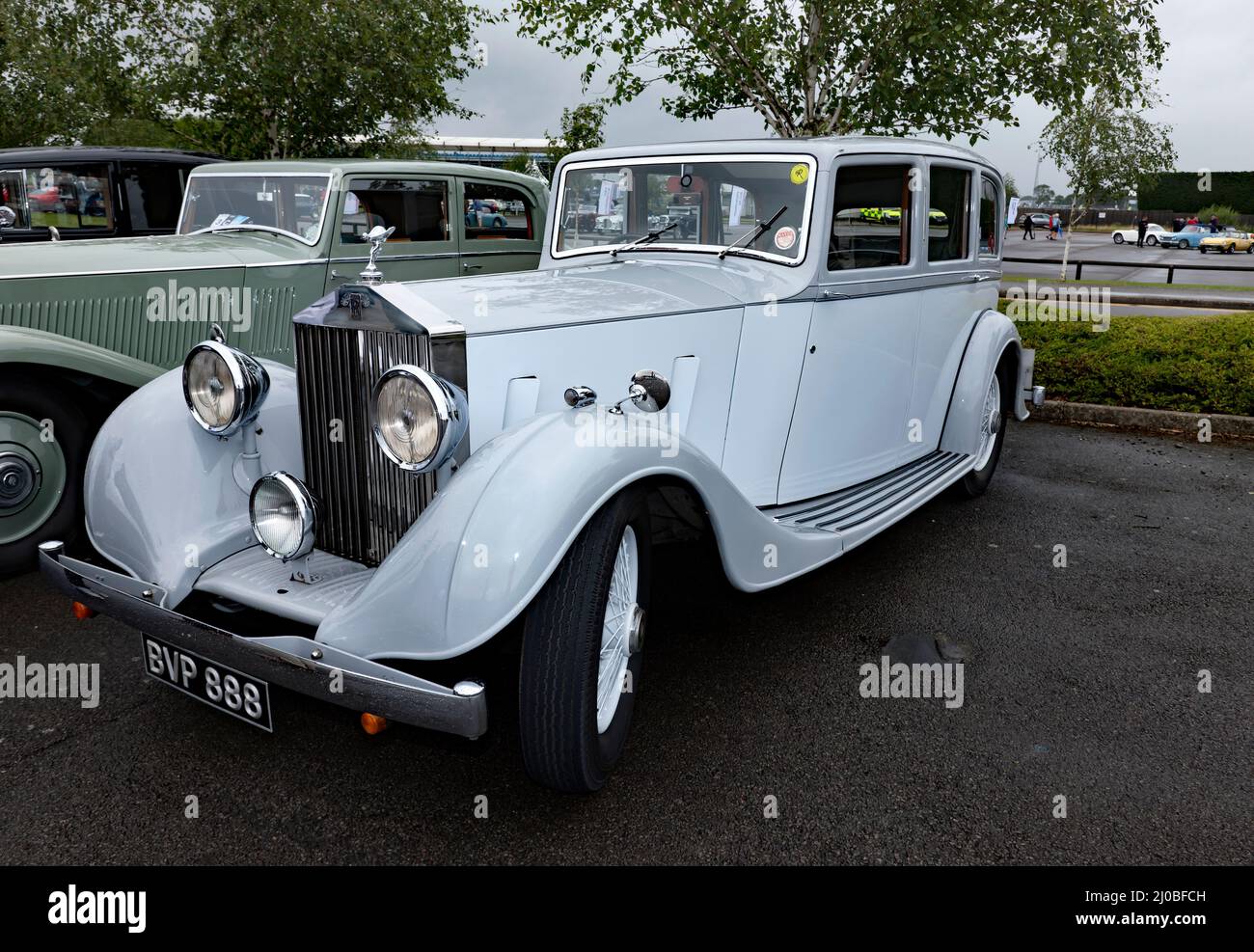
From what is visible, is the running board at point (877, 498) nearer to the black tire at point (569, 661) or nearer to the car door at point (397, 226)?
the black tire at point (569, 661)

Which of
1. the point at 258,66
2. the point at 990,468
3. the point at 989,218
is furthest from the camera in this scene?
the point at 258,66

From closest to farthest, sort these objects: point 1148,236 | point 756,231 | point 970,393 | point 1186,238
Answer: point 756,231 < point 970,393 < point 1186,238 < point 1148,236

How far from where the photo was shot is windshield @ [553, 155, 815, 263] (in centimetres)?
367

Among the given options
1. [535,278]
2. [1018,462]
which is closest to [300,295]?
[535,278]

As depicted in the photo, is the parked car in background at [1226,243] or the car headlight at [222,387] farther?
the parked car in background at [1226,243]

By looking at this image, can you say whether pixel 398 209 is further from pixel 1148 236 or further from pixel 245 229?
pixel 1148 236

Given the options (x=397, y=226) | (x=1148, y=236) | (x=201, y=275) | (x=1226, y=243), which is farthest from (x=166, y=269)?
(x=1148, y=236)

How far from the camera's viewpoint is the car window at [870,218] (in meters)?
3.71

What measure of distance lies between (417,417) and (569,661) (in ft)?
2.44

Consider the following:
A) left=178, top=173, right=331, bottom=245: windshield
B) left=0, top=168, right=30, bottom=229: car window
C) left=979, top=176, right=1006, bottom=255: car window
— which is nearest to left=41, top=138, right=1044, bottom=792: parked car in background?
left=979, top=176, right=1006, bottom=255: car window

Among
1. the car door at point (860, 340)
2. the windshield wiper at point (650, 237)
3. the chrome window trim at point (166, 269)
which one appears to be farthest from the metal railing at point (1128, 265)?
the windshield wiper at point (650, 237)

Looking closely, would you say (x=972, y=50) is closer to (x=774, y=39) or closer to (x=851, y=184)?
(x=774, y=39)

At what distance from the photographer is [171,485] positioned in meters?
2.87

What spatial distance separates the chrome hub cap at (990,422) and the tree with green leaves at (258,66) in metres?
9.16
